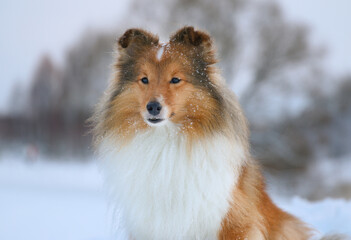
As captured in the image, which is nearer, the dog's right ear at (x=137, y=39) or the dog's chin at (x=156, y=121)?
the dog's chin at (x=156, y=121)

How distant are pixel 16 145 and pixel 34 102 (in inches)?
66.6

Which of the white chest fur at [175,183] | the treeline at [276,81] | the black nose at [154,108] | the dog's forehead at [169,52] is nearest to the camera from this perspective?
the black nose at [154,108]

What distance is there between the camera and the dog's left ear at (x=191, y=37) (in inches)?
121

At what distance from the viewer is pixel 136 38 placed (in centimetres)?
322

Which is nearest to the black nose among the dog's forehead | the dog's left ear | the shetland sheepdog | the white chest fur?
the shetland sheepdog

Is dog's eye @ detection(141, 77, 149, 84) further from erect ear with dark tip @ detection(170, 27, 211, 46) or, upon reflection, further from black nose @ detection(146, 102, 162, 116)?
erect ear with dark tip @ detection(170, 27, 211, 46)

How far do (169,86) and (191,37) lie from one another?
492 millimetres

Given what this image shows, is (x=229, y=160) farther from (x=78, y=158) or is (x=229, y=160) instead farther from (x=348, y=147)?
(x=78, y=158)

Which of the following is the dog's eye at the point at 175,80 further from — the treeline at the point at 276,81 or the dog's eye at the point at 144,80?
the treeline at the point at 276,81

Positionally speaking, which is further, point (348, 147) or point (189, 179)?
point (348, 147)

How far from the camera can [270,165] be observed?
26.5 feet

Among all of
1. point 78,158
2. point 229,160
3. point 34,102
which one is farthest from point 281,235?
point 34,102

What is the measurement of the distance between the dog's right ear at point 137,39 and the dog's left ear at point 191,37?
0.64 ft

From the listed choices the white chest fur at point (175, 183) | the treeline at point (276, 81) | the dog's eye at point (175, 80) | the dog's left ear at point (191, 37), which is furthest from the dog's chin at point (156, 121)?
the treeline at point (276, 81)
